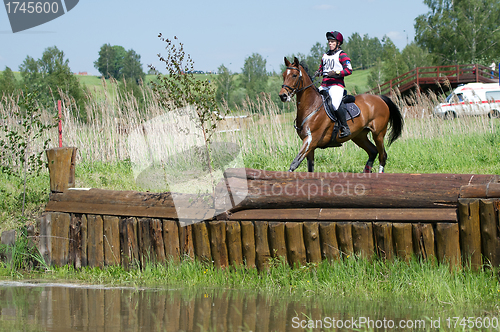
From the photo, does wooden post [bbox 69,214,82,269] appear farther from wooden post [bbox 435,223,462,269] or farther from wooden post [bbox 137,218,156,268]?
wooden post [bbox 435,223,462,269]

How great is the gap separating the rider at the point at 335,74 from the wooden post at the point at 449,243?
11.2 ft

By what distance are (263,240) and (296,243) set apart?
385mm

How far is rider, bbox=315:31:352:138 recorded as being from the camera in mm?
7485

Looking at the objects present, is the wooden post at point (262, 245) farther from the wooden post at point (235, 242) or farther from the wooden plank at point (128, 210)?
the wooden plank at point (128, 210)

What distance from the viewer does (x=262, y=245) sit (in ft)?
16.7

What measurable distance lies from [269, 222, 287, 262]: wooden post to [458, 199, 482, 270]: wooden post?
1.84 metres

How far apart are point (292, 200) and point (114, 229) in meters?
2.36

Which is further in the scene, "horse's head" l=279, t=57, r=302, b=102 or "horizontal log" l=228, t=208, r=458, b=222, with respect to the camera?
"horse's head" l=279, t=57, r=302, b=102

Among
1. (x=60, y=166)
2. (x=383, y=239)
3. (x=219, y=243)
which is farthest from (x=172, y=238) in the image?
(x=383, y=239)

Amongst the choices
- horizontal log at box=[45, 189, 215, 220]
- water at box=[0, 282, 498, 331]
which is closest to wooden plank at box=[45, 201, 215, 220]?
horizontal log at box=[45, 189, 215, 220]

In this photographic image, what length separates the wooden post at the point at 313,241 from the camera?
16.0 ft

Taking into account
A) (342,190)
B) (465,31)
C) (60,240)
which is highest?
(465,31)

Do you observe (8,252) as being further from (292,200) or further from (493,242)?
(493,242)

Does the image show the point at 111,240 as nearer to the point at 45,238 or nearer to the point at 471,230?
the point at 45,238
